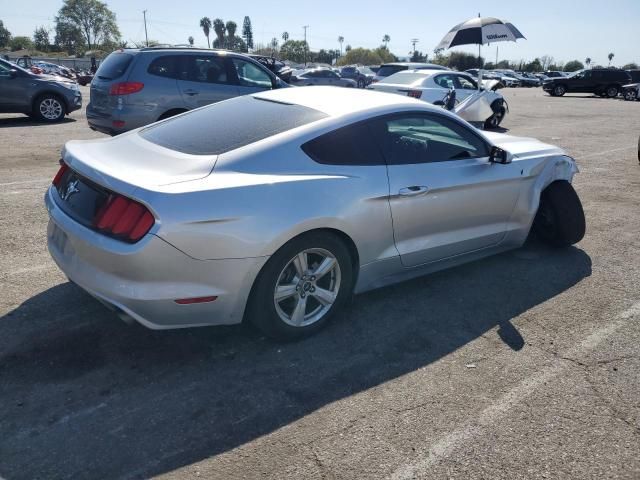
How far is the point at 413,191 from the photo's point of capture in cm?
388

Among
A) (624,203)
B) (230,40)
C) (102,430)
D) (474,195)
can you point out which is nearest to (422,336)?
(474,195)

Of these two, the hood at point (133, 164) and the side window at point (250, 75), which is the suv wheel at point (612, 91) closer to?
the side window at point (250, 75)

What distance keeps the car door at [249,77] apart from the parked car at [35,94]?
19.6 ft

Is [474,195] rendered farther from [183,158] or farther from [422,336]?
[183,158]

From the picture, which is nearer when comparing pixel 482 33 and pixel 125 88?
pixel 125 88

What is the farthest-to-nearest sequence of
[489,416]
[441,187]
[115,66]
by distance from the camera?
1. [115,66]
2. [441,187]
3. [489,416]

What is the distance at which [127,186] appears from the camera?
2971 millimetres

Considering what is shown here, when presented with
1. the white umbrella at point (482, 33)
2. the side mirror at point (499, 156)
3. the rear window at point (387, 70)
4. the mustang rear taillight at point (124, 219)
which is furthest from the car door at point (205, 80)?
the rear window at point (387, 70)

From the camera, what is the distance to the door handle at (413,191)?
3.82 metres

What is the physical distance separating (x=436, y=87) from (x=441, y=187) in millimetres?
10695

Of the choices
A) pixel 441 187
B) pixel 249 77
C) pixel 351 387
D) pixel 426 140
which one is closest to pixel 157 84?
pixel 249 77

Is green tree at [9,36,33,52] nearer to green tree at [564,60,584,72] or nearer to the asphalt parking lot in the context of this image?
green tree at [564,60,584,72]

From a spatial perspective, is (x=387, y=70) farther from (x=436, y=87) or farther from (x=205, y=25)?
(x=205, y=25)

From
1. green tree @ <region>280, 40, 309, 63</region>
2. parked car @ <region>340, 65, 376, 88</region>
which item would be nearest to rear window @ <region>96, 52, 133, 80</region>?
parked car @ <region>340, 65, 376, 88</region>
